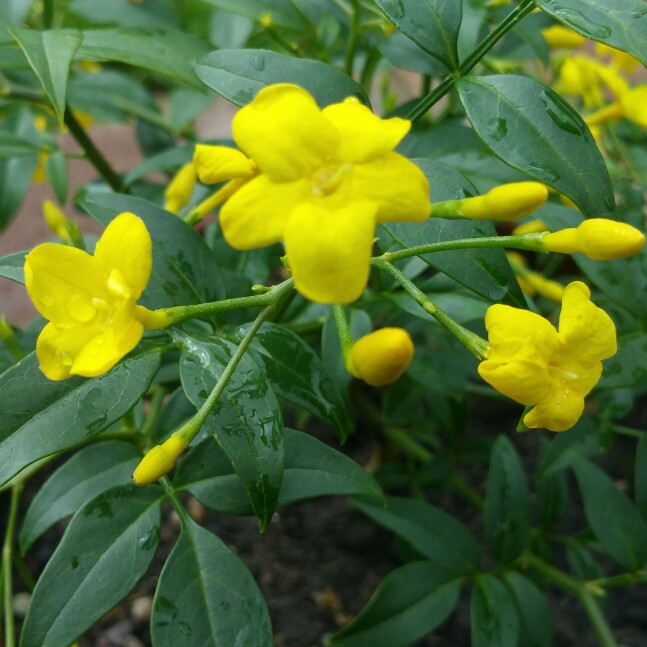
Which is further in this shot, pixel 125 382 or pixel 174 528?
pixel 174 528

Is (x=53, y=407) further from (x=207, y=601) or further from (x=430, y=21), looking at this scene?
(x=430, y=21)

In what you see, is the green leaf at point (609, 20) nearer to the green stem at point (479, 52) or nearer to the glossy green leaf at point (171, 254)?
the green stem at point (479, 52)

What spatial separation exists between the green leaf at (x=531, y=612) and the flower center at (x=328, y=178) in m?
0.57

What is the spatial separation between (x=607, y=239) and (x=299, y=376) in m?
→ 0.29

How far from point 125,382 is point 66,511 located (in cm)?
23

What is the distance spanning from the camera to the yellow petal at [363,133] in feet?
1.60

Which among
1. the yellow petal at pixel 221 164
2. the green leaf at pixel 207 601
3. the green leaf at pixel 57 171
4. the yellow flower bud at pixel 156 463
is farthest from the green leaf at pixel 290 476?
the green leaf at pixel 57 171

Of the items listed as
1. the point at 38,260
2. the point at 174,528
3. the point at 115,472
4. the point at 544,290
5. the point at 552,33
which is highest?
the point at 552,33

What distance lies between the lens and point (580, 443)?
86 cm

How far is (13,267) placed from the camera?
0.62 metres

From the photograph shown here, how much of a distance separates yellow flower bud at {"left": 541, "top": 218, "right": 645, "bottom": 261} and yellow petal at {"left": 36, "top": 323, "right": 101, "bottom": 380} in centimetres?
37

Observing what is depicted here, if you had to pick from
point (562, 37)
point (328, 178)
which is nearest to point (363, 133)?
point (328, 178)

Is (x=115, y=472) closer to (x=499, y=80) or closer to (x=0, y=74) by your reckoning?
(x=499, y=80)

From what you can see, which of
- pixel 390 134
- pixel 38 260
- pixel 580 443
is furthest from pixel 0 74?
Answer: pixel 580 443
